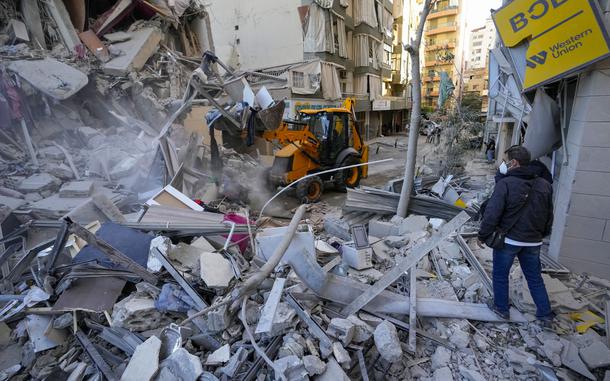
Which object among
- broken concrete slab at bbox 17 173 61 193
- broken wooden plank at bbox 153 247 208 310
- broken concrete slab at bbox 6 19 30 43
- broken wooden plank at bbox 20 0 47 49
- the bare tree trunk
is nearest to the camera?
broken wooden plank at bbox 153 247 208 310

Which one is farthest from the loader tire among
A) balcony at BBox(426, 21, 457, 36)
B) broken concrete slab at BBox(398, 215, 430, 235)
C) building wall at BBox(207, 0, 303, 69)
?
balcony at BBox(426, 21, 457, 36)

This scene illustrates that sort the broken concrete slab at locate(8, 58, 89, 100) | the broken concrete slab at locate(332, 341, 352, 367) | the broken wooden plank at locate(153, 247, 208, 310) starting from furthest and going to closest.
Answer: the broken concrete slab at locate(8, 58, 89, 100) < the broken wooden plank at locate(153, 247, 208, 310) < the broken concrete slab at locate(332, 341, 352, 367)

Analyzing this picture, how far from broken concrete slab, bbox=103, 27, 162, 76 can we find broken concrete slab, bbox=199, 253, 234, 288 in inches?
368

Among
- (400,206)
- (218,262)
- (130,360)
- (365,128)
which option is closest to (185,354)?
Result: (130,360)

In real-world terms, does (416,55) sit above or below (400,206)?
above

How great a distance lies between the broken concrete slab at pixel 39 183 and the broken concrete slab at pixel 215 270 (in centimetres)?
494

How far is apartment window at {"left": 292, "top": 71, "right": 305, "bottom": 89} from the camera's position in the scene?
54.2ft

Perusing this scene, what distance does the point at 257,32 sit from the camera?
18438mm

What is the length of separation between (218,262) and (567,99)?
4.87m

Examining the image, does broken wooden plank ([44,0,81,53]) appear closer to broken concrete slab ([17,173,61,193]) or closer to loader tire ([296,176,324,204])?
broken concrete slab ([17,173,61,193])

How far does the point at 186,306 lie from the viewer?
3.10 meters

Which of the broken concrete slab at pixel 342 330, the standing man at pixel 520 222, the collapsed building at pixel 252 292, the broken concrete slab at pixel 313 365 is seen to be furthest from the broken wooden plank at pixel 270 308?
the standing man at pixel 520 222

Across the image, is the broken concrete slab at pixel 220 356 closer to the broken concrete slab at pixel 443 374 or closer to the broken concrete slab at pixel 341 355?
the broken concrete slab at pixel 341 355

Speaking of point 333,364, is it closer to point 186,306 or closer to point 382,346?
point 382,346
